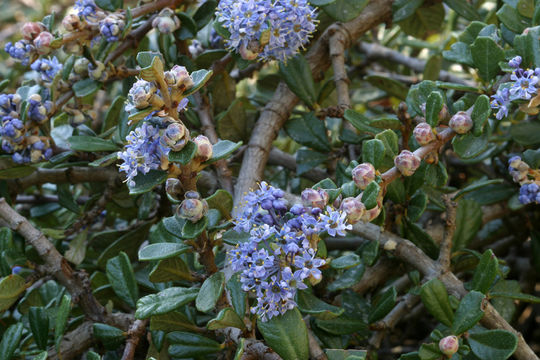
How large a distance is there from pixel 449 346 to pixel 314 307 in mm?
318

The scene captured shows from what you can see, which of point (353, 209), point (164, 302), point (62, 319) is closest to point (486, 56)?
point (353, 209)

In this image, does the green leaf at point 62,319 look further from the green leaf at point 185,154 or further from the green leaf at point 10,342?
the green leaf at point 185,154

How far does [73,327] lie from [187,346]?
0.48 m

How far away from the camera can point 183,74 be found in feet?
4.03

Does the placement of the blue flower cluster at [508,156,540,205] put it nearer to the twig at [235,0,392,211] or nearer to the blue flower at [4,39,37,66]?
the twig at [235,0,392,211]

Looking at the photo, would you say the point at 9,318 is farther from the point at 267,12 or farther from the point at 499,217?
the point at 499,217

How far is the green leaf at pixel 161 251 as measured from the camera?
4.27ft

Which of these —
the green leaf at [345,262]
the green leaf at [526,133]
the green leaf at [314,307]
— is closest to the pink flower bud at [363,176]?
the green leaf at [345,262]

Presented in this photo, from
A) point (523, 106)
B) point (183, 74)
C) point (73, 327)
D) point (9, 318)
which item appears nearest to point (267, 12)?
point (183, 74)

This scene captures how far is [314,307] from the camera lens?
55.9 inches

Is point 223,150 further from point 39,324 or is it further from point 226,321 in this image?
point 39,324

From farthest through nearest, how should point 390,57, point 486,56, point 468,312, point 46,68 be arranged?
point 390,57, point 46,68, point 486,56, point 468,312

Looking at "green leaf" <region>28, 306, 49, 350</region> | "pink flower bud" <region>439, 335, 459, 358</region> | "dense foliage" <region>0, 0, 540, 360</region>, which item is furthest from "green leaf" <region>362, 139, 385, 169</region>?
"green leaf" <region>28, 306, 49, 350</region>

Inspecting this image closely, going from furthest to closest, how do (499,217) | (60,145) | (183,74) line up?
(499,217)
(60,145)
(183,74)
